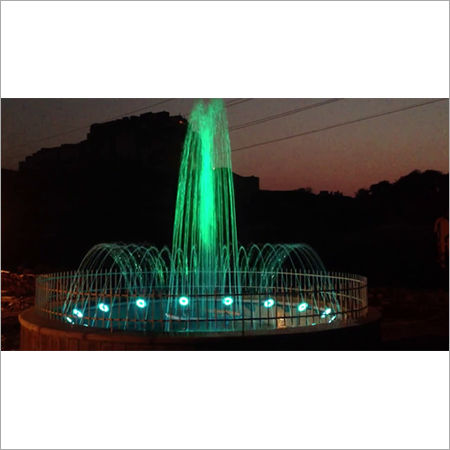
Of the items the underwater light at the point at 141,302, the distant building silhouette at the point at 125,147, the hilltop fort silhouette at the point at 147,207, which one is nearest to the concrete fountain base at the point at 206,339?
the underwater light at the point at 141,302

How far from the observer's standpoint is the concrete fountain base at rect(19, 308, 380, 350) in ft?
23.1

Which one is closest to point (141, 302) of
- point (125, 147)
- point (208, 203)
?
point (208, 203)

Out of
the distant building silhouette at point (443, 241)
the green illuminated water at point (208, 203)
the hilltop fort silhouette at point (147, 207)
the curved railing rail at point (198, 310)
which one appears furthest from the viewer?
the hilltop fort silhouette at point (147, 207)

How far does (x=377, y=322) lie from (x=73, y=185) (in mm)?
21676

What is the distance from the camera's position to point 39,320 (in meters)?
8.30

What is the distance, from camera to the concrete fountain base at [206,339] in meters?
7.04

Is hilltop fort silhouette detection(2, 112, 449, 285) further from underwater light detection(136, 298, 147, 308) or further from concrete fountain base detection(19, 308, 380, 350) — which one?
concrete fountain base detection(19, 308, 380, 350)

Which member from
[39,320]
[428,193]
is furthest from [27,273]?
[428,193]

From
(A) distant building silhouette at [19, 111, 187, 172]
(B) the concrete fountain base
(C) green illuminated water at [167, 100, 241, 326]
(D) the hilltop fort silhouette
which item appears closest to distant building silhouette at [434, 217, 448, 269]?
(D) the hilltop fort silhouette

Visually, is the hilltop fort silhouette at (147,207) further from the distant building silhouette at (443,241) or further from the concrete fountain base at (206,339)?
the concrete fountain base at (206,339)

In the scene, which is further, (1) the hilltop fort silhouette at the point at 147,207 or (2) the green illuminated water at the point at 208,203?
(1) the hilltop fort silhouette at the point at 147,207

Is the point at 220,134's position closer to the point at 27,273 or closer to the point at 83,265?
the point at 27,273

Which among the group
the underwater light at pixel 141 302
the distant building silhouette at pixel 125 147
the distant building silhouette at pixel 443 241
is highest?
the distant building silhouette at pixel 125 147

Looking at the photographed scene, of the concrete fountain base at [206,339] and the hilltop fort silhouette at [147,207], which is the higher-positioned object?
the hilltop fort silhouette at [147,207]
